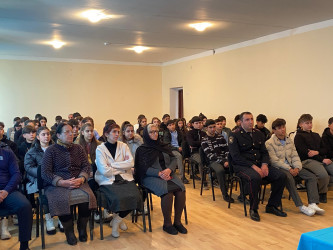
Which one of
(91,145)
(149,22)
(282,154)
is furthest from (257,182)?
(149,22)

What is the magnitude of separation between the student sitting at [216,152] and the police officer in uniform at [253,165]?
1.65 ft

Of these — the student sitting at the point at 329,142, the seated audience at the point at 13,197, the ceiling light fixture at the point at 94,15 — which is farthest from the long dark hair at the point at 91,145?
the student sitting at the point at 329,142

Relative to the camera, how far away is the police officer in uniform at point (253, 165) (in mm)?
4633

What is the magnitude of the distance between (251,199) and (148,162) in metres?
1.45

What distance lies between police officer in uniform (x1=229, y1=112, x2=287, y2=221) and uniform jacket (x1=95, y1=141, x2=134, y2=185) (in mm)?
1515

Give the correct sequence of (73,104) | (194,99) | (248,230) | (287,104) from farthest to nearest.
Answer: (73,104) < (194,99) < (287,104) < (248,230)

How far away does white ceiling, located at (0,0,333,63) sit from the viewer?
5.37 m

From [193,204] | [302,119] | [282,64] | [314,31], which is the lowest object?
[193,204]

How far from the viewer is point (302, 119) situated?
5.57 metres

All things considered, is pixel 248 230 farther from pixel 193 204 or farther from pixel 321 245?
pixel 321 245

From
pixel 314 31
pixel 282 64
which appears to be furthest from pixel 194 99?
pixel 314 31

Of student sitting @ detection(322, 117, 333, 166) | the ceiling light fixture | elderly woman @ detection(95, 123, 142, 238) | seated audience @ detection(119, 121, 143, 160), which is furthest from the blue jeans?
student sitting @ detection(322, 117, 333, 166)

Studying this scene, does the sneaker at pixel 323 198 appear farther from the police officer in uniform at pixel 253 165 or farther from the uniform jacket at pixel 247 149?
the uniform jacket at pixel 247 149

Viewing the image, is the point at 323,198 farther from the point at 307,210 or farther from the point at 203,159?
the point at 203,159
